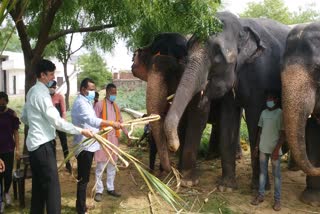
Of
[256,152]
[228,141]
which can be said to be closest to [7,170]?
[228,141]

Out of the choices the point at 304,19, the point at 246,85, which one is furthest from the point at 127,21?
the point at 304,19

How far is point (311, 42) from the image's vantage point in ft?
15.2

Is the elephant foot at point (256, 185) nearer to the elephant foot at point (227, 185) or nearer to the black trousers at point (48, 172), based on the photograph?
the elephant foot at point (227, 185)

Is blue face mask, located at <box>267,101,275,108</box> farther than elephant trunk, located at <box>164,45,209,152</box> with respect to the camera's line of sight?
Yes

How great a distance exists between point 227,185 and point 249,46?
2.11m

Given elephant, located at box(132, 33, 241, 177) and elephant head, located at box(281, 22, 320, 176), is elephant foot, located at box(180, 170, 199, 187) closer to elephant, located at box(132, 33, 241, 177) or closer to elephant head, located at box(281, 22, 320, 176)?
elephant, located at box(132, 33, 241, 177)

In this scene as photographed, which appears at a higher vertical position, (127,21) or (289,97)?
(127,21)

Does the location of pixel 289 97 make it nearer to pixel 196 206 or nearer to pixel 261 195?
pixel 261 195

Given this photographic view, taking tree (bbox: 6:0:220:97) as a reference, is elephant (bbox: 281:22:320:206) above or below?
below

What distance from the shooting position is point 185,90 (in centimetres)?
478

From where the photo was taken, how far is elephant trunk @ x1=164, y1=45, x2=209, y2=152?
4465mm

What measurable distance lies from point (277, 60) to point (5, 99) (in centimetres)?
397

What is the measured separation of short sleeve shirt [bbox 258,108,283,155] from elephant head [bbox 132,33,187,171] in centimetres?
135

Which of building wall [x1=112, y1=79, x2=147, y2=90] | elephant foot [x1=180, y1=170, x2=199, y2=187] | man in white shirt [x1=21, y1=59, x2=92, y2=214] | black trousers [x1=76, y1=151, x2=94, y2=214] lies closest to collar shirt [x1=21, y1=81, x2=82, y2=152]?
man in white shirt [x1=21, y1=59, x2=92, y2=214]
